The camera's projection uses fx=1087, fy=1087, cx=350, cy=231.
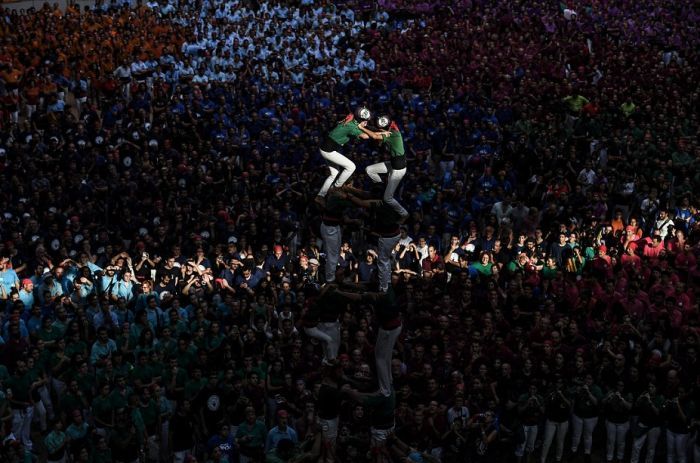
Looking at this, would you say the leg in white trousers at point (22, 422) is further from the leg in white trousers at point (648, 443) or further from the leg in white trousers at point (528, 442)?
the leg in white trousers at point (648, 443)

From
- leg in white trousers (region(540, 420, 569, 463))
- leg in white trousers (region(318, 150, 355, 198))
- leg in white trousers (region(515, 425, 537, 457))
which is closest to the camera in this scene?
leg in white trousers (region(318, 150, 355, 198))

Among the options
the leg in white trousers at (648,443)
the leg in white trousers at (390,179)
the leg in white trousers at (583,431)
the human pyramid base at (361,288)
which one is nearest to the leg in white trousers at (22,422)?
the human pyramid base at (361,288)

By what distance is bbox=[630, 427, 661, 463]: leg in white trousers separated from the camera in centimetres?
2088

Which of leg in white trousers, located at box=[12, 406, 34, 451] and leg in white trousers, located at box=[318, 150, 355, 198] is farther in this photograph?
leg in white trousers, located at box=[12, 406, 34, 451]

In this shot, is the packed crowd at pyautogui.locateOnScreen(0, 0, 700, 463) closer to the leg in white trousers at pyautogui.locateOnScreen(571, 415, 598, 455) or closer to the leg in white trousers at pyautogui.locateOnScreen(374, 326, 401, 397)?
the leg in white trousers at pyautogui.locateOnScreen(571, 415, 598, 455)

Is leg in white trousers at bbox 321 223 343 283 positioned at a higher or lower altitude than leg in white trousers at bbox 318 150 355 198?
lower

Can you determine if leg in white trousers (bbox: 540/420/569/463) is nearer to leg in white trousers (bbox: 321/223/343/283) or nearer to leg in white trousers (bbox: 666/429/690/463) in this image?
leg in white trousers (bbox: 666/429/690/463)

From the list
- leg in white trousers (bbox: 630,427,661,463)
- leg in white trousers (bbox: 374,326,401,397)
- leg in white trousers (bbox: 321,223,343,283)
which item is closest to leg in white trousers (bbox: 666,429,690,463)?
leg in white trousers (bbox: 630,427,661,463)

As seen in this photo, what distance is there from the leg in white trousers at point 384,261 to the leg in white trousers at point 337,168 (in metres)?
0.95

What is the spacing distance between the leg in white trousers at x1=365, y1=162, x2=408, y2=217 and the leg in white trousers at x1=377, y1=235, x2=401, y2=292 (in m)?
0.50

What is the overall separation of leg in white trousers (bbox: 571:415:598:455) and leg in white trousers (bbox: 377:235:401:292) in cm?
827

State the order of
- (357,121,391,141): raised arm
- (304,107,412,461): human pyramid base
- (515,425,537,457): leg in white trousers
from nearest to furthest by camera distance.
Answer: (357,121,391,141): raised arm, (304,107,412,461): human pyramid base, (515,425,537,457): leg in white trousers

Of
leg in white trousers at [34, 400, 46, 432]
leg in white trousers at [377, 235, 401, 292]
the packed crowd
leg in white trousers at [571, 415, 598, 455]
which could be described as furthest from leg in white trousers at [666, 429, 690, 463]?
leg in white trousers at [34, 400, 46, 432]

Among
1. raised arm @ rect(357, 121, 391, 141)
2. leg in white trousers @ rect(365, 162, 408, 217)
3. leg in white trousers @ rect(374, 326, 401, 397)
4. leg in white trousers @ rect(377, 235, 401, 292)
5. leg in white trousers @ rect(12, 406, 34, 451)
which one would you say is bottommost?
leg in white trousers @ rect(12, 406, 34, 451)
